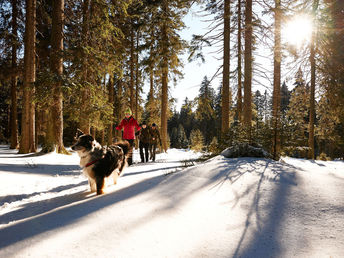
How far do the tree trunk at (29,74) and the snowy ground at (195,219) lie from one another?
758 centimetres

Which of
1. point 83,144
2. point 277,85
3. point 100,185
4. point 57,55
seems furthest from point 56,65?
point 277,85

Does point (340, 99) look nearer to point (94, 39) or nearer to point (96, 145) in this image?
point (96, 145)

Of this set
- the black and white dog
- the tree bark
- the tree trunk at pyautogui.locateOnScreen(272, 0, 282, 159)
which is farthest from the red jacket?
the tree trunk at pyautogui.locateOnScreen(272, 0, 282, 159)

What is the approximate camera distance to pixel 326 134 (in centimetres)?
1719

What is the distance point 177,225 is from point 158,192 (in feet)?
3.51

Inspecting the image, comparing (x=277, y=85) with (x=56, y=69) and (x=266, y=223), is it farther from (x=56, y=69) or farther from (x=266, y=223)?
(x=56, y=69)

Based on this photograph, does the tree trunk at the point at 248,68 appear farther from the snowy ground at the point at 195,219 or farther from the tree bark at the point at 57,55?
the tree bark at the point at 57,55

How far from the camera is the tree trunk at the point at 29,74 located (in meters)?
10.0

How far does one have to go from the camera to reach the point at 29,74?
33.1 feet

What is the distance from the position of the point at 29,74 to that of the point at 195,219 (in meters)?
11.7

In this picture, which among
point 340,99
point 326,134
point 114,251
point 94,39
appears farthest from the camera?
point 326,134

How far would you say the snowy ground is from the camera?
6.46 feet

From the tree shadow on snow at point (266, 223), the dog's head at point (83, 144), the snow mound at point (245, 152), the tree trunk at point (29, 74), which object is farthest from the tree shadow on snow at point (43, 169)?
the tree shadow on snow at point (266, 223)

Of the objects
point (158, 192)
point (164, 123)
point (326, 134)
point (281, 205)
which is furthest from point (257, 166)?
point (326, 134)
